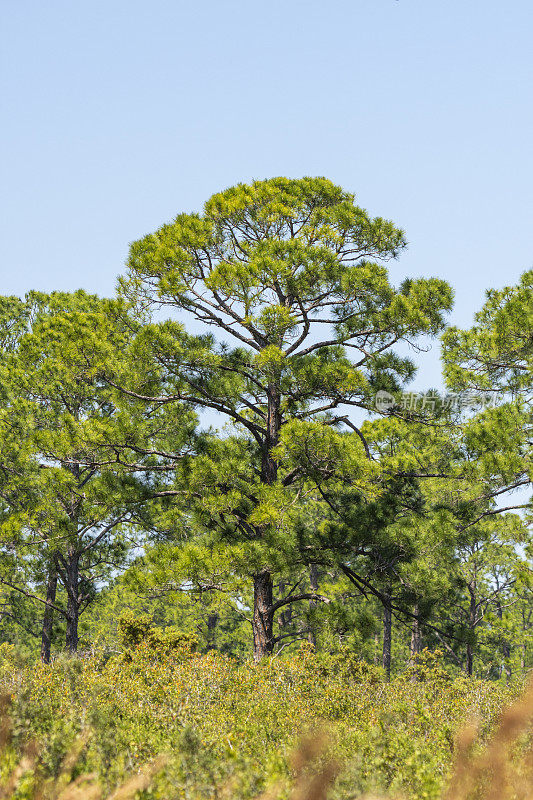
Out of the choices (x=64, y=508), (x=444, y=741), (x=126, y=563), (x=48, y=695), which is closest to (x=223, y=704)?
(x=48, y=695)

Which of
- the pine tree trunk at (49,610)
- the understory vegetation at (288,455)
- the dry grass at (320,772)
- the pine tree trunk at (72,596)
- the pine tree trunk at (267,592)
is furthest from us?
the pine tree trunk at (49,610)

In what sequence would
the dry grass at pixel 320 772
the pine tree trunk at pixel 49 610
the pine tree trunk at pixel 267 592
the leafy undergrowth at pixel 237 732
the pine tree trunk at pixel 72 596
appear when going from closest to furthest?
the dry grass at pixel 320 772 → the leafy undergrowth at pixel 237 732 → the pine tree trunk at pixel 267 592 → the pine tree trunk at pixel 72 596 → the pine tree trunk at pixel 49 610

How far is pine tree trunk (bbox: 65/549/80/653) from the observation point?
1647 cm

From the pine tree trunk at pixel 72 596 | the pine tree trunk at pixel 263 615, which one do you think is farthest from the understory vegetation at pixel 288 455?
the pine tree trunk at pixel 72 596

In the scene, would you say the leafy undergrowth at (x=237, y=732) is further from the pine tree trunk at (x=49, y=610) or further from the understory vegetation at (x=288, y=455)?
the pine tree trunk at (x=49, y=610)

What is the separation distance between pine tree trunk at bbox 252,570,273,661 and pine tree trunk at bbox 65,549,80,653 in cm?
662

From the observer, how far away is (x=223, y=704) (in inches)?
300

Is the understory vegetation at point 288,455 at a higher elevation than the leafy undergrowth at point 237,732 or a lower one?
higher

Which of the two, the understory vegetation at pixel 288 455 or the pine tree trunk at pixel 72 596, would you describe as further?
the pine tree trunk at pixel 72 596

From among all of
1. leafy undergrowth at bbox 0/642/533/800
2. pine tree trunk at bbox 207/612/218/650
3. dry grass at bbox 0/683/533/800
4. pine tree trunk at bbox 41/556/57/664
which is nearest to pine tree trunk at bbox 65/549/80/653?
pine tree trunk at bbox 41/556/57/664

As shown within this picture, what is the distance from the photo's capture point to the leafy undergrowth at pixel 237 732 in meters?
Answer: 4.37

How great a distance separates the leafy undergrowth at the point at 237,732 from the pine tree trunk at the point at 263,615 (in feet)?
4.71

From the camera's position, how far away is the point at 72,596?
54.5ft

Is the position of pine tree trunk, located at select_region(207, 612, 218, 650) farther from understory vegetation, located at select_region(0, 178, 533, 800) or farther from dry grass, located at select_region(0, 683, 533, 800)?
dry grass, located at select_region(0, 683, 533, 800)
